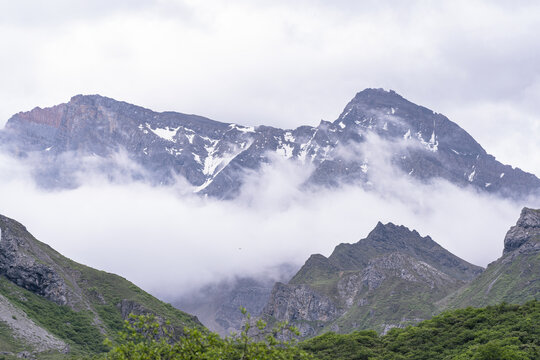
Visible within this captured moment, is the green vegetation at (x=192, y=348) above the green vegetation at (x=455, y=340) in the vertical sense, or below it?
below

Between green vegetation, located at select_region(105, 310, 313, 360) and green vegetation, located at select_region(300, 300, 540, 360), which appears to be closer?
green vegetation, located at select_region(105, 310, 313, 360)

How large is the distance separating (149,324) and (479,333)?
9464cm

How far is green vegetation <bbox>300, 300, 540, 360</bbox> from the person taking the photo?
119m

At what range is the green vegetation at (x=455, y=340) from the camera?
119 meters

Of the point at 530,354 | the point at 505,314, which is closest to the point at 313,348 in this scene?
the point at 505,314

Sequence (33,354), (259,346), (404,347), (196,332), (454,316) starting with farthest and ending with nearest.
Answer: (33,354) → (454,316) → (404,347) → (259,346) → (196,332)

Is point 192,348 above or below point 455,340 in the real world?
below

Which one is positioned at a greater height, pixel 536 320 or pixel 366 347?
pixel 536 320

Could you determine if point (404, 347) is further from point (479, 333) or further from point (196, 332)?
point (196, 332)

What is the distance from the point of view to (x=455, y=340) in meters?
137

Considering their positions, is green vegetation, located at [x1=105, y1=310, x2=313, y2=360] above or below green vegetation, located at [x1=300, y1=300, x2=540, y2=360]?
below

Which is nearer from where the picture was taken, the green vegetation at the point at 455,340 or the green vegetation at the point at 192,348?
the green vegetation at the point at 192,348

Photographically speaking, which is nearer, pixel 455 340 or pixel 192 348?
pixel 192 348

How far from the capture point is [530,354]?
363 feet
